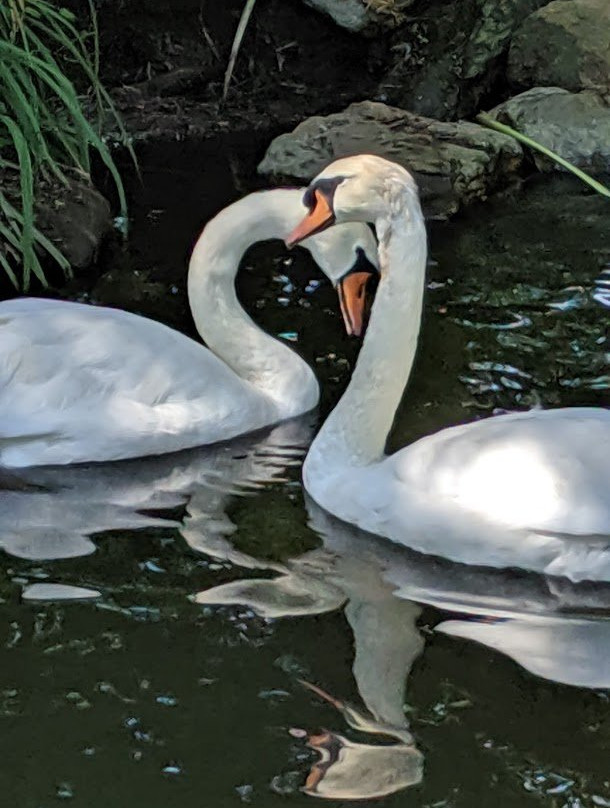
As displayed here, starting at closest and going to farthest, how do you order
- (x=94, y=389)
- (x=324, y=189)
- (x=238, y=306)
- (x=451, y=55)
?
(x=324, y=189) → (x=94, y=389) → (x=238, y=306) → (x=451, y=55)

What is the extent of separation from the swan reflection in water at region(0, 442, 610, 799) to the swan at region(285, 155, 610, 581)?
0.26 feet

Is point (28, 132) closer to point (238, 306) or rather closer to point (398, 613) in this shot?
point (238, 306)

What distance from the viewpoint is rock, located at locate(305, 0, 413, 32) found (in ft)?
32.7

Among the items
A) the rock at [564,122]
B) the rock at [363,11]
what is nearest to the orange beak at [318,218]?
the rock at [564,122]

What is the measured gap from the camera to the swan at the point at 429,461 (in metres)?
3.62

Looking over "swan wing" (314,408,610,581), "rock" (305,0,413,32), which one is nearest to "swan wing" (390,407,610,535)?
"swan wing" (314,408,610,581)

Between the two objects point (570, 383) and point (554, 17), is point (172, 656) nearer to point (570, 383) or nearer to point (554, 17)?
point (570, 383)

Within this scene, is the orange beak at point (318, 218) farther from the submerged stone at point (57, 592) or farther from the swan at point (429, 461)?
the submerged stone at point (57, 592)

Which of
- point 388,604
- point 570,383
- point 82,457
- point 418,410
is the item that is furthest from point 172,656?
point 570,383

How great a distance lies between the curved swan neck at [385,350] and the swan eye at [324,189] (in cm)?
17

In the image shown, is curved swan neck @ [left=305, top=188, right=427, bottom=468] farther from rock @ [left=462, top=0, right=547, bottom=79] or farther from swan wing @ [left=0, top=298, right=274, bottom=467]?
rock @ [left=462, top=0, right=547, bottom=79]

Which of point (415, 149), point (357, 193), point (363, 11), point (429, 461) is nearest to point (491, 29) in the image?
point (363, 11)

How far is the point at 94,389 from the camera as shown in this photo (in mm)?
4535

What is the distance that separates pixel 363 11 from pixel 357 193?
6.38 meters
